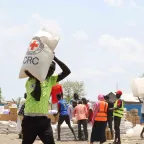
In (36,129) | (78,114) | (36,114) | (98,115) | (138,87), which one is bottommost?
(36,129)

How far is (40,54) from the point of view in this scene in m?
6.56

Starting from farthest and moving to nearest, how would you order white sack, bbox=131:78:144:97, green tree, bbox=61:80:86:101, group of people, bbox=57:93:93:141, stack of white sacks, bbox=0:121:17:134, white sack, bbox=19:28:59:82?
green tree, bbox=61:80:86:101, stack of white sacks, bbox=0:121:17:134, white sack, bbox=131:78:144:97, group of people, bbox=57:93:93:141, white sack, bbox=19:28:59:82

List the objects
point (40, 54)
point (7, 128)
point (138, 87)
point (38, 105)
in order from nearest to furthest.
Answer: point (40, 54), point (38, 105), point (138, 87), point (7, 128)

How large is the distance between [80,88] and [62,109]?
67291 mm

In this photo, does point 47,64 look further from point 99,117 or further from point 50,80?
point 99,117

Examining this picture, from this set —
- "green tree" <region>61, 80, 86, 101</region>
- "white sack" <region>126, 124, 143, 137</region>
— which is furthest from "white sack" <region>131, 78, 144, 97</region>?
"green tree" <region>61, 80, 86, 101</region>

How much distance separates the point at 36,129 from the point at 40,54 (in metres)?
1.01

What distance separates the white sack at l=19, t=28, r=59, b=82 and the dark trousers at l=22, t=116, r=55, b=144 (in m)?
0.56

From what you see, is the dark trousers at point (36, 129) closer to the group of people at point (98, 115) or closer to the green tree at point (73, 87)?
the group of people at point (98, 115)

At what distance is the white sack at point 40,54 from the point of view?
21.4ft

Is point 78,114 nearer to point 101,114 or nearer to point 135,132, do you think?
point 135,132

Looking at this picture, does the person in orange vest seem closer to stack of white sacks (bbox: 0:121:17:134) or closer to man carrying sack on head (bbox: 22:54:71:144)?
man carrying sack on head (bbox: 22:54:71:144)

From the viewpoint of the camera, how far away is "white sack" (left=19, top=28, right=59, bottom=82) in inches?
257

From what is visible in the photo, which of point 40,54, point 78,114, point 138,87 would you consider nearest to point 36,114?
point 40,54
